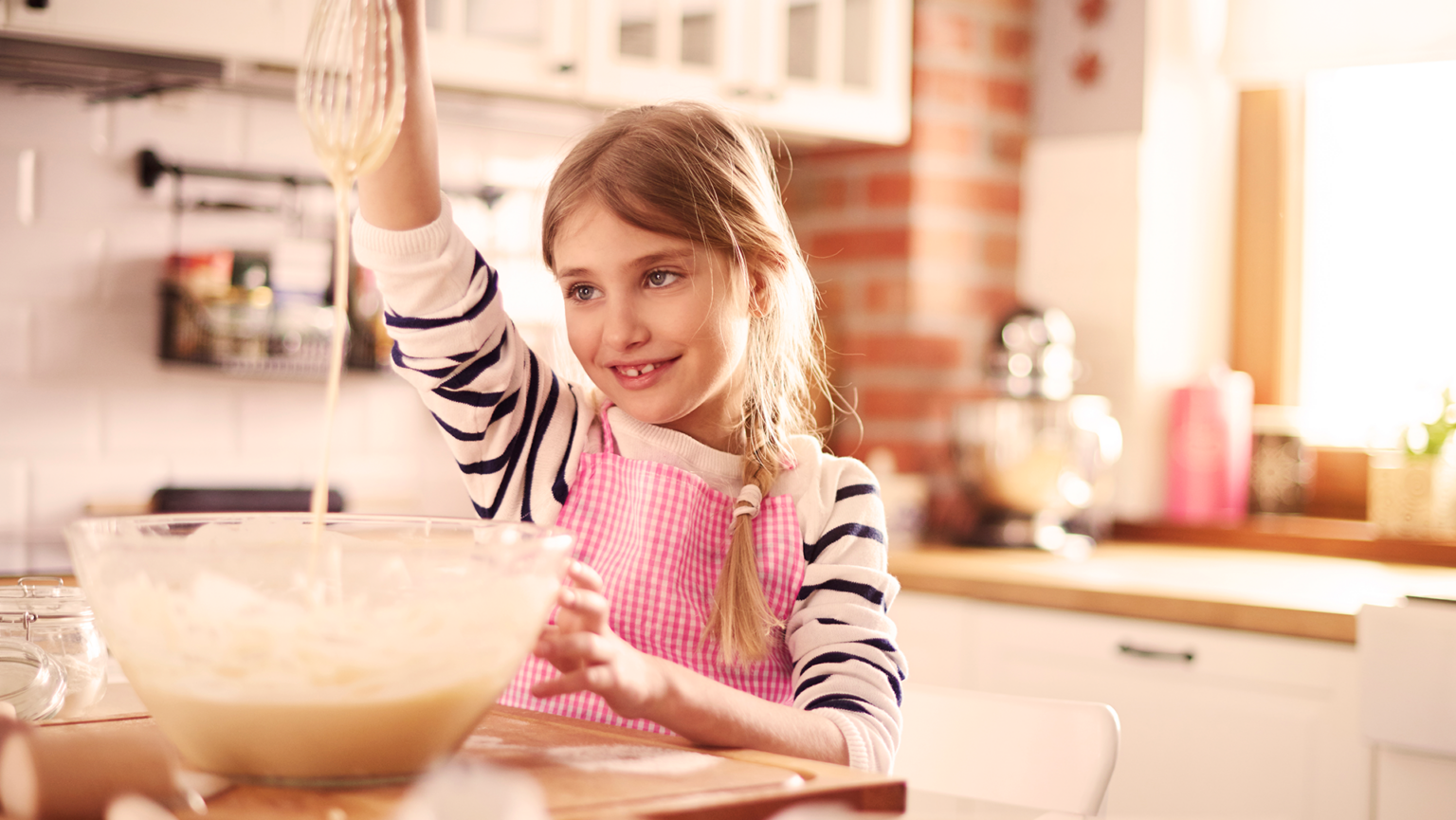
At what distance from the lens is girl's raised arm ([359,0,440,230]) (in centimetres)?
82

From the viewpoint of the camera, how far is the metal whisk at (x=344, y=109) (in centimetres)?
63

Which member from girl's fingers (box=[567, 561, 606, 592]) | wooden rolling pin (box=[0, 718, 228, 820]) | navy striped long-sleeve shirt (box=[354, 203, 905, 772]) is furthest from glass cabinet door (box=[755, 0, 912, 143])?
wooden rolling pin (box=[0, 718, 228, 820])

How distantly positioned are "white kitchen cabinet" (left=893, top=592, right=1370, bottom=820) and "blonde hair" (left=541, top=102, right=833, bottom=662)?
2.74 feet

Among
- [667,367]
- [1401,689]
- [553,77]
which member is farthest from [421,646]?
[553,77]

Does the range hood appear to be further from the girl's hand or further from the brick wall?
the girl's hand

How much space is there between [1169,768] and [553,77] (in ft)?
4.30

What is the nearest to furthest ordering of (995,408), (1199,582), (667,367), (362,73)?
1. (362,73)
2. (667,367)
3. (1199,582)
4. (995,408)

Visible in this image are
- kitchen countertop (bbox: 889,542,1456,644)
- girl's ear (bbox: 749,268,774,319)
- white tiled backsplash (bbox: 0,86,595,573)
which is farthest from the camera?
white tiled backsplash (bbox: 0,86,595,573)

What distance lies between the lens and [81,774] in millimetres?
507

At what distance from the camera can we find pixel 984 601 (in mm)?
2023

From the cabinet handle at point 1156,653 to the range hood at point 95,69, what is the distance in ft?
4.74

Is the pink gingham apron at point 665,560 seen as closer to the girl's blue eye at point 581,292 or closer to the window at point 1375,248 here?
the girl's blue eye at point 581,292

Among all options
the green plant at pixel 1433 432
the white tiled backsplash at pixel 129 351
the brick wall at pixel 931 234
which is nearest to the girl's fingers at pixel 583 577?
the white tiled backsplash at pixel 129 351

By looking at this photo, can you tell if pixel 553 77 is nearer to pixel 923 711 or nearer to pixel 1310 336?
pixel 923 711
